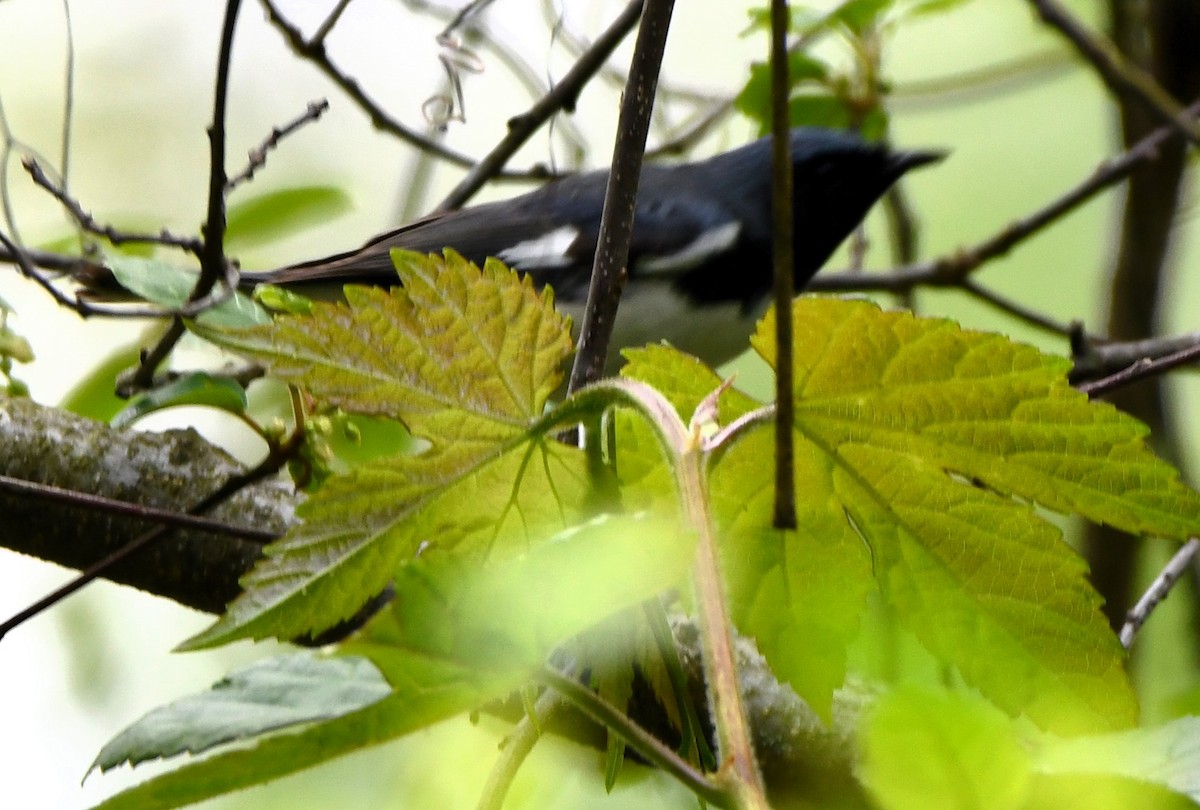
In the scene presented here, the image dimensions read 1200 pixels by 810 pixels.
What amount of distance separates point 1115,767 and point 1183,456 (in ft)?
5.22

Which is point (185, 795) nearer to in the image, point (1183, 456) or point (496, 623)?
point (496, 623)

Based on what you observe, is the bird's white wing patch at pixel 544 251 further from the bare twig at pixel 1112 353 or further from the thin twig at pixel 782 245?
the thin twig at pixel 782 245

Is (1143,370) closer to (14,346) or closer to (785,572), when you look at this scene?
(785,572)

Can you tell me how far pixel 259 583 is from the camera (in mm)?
438

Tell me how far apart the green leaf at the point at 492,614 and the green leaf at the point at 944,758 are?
0.20ft

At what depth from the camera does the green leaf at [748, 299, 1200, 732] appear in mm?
479

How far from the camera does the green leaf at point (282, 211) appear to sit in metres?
1.28

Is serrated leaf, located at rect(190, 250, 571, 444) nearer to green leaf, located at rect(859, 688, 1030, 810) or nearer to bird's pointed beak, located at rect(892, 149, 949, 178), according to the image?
green leaf, located at rect(859, 688, 1030, 810)

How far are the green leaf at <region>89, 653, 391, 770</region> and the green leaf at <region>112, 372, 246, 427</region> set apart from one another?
33 cm

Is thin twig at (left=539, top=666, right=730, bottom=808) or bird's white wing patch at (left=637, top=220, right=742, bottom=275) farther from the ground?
bird's white wing patch at (left=637, top=220, right=742, bottom=275)

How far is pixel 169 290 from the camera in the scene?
26.6 inches

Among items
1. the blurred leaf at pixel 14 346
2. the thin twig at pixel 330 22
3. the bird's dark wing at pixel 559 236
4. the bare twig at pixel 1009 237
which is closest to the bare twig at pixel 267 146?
the blurred leaf at pixel 14 346

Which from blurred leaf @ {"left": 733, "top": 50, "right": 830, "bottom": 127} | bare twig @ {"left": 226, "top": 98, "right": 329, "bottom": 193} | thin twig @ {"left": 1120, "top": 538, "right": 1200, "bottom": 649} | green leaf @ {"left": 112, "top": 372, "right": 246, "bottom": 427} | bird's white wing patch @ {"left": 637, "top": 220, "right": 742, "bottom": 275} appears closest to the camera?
green leaf @ {"left": 112, "top": 372, "right": 246, "bottom": 427}

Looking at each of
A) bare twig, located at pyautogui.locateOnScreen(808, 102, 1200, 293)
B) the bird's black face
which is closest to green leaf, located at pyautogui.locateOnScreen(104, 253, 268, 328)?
bare twig, located at pyautogui.locateOnScreen(808, 102, 1200, 293)
